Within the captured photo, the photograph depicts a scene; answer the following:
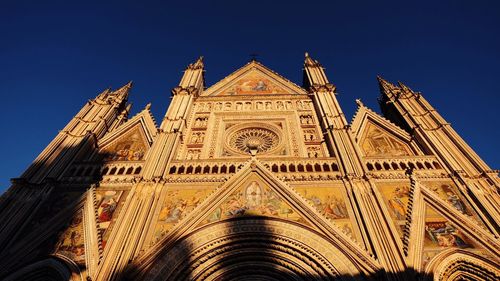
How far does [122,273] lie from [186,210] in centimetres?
272

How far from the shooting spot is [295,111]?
55.3 feet

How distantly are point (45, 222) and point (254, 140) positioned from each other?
8.78 meters

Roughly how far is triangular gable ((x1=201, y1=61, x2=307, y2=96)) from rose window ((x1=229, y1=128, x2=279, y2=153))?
355 centimetres

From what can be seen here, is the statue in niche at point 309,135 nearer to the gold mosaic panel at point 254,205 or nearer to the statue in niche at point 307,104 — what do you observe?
the statue in niche at point 307,104

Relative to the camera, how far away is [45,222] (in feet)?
33.2

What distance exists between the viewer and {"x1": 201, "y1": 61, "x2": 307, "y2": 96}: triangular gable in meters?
19.1

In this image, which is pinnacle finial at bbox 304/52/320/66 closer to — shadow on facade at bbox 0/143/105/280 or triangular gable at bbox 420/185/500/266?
triangular gable at bbox 420/185/500/266

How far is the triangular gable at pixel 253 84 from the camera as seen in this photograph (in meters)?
19.1

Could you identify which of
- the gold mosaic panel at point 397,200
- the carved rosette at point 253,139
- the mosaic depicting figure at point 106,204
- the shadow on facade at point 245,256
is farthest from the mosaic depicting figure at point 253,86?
the shadow on facade at point 245,256

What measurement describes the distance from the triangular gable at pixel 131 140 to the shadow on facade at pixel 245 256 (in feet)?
18.9

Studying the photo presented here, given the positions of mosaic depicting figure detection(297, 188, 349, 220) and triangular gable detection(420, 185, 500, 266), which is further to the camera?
mosaic depicting figure detection(297, 188, 349, 220)

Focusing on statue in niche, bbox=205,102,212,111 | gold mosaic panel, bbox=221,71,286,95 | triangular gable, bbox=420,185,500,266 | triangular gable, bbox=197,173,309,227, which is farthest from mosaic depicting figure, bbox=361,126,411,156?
statue in niche, bbox=205,102,212,111

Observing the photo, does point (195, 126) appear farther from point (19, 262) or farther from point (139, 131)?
point (19, 262)

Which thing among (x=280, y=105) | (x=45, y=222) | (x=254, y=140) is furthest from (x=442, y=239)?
(x=45, y=222)
